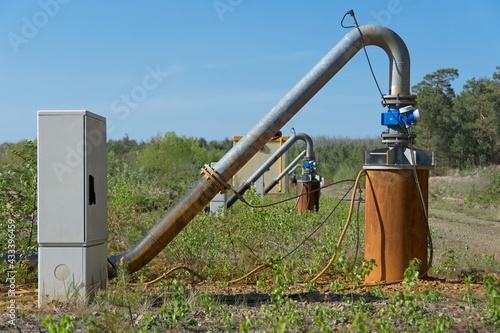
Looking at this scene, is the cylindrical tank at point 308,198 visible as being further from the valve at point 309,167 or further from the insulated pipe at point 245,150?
the insulated pipe at point 245,150

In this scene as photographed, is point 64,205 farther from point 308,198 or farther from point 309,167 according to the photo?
point 309,167

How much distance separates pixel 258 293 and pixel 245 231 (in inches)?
84.9

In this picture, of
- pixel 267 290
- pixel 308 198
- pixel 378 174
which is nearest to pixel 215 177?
pixel 267 290

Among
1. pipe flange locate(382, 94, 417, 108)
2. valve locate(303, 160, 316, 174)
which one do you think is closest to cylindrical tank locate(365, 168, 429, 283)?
pipe flange locate(382, 94, 417, 108)

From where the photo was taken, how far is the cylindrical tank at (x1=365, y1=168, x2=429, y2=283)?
527 cm

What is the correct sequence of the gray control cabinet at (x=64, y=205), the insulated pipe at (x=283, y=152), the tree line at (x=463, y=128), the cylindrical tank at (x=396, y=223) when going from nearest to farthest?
the gray control cabinet at (x=64, y=205)
the cylindrical tank at (x=396, y=223)
the insulated pipe at (x=283, y=152)
the tree line at (x=463, y=128)

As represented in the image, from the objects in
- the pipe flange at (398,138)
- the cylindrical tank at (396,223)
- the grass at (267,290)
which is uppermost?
the pipe flange at (398,138)

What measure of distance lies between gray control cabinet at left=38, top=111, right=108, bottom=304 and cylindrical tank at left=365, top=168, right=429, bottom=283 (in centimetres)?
308

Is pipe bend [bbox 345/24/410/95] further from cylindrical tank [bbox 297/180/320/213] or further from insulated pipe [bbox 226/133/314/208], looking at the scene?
insulated pipe [bbox 226/133/314/208]

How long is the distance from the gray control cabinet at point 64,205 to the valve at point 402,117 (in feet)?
10.7

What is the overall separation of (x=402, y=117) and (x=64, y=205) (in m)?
3.68

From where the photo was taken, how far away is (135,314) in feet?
13.1

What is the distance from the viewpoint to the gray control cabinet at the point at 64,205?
14.6ft

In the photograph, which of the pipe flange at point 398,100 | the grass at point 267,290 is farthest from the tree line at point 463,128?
the pipe flange at point 398,100
